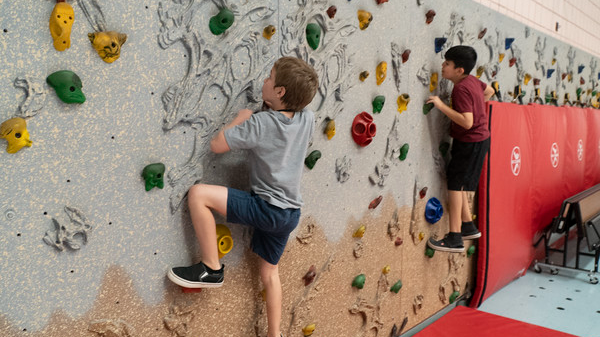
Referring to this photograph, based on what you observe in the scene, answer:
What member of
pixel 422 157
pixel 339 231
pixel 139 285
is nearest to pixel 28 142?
pixel 139 285

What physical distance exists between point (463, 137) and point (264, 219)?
5.69ft

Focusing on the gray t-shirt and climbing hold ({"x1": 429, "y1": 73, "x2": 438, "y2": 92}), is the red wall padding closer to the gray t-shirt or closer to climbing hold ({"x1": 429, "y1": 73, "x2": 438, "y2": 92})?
climbing hold ({"x1": 429, "y1": 73, "x2": 438, "y2": 92})

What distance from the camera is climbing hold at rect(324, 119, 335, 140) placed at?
6.64ft

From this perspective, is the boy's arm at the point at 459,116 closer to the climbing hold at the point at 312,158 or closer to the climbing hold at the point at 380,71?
Answer: the climbing hold at the point at 380,71

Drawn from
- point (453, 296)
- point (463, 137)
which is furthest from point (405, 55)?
point (453, 296)

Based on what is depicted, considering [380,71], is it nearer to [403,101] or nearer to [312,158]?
[403,101]

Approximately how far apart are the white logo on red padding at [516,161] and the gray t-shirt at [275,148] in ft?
7.53

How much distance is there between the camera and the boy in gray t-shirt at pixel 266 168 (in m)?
1.51

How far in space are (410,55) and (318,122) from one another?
82 centimetres

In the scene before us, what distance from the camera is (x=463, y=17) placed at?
2.94 meters

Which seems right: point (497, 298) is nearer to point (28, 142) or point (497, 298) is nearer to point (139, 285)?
point (139, 285)

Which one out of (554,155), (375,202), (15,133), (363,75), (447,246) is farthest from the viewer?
(554,155)

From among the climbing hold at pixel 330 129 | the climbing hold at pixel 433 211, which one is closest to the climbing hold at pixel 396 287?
the climbing hold at pixel 433 211

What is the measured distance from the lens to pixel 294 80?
1557 millimetres
